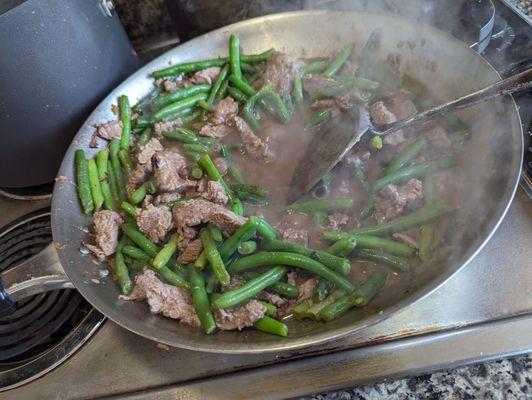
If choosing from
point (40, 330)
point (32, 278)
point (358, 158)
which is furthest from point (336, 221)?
point (40, 330)

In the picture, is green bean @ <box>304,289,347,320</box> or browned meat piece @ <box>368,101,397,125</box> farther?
browned meat piece @ <box>368,101,397,125</box>

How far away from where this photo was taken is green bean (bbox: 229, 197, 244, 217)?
2.01m

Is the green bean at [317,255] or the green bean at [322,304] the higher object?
the green bean at [317,255]

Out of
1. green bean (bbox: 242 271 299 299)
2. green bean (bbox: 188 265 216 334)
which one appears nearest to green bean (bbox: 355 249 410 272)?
green bean (bbox: 242 271 299 299)

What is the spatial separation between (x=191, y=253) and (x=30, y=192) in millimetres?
1136

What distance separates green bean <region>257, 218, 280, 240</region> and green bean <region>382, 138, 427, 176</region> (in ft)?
1.96

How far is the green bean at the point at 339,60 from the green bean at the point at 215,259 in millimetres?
1174

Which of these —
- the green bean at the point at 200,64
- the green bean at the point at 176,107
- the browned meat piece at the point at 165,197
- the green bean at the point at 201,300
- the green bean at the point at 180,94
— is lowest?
the green bean at the point at 201,300

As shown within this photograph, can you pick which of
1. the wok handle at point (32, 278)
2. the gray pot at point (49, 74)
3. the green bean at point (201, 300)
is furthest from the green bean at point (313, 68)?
the wok handle at point (32, 278)

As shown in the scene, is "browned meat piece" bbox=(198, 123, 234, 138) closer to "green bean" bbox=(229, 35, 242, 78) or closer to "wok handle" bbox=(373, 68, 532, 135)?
"green bean" bbox=(229, 35, 242, 78)

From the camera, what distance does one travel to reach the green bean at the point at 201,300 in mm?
1679

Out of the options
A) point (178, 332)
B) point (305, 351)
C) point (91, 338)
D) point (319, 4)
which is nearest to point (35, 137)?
point (91, 338)

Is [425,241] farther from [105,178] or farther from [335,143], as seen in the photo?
[105,178]

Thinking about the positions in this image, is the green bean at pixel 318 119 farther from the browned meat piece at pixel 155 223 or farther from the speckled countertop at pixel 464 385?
the speckled countertop at pixel 464 385
